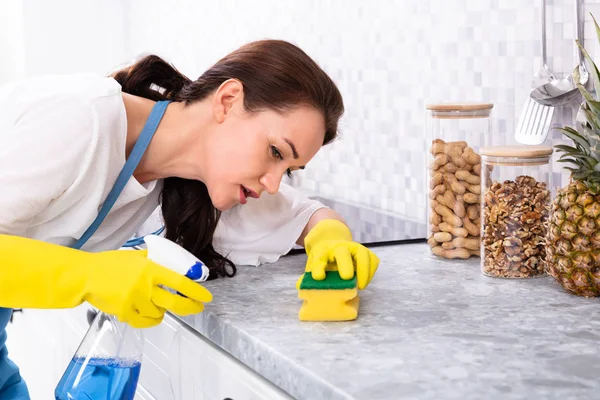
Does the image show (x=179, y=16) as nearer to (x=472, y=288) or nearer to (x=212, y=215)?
(x=212, y=215)

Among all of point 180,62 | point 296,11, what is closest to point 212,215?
point 296,11

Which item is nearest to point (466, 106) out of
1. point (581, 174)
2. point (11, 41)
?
point (581, 174)

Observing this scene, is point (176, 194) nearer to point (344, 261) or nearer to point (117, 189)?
point (117, 189)

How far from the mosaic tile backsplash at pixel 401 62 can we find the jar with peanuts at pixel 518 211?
0.52ft

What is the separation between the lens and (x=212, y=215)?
1.66 meters

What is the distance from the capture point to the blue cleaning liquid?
3.82 ft

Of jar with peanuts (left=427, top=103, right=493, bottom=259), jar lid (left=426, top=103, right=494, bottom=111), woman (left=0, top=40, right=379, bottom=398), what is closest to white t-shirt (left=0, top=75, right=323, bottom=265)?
woman (left=0, top=40, right=379, bottom=398)

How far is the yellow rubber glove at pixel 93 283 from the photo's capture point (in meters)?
1.13

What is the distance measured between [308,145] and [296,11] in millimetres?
992

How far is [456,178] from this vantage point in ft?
4.97

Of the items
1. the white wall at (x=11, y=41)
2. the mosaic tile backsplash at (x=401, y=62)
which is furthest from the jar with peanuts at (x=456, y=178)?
the white wall at (x=11, y=41)

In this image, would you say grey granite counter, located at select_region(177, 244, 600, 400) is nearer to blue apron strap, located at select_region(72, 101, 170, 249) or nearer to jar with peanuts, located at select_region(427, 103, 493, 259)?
jar with peanuts, located at select_region(427, 103, 493, 259)

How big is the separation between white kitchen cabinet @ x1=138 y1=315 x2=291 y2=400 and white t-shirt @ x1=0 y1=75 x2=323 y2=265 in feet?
0.78

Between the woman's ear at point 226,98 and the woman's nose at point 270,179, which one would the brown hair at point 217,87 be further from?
the woman's nose at point 270,179
